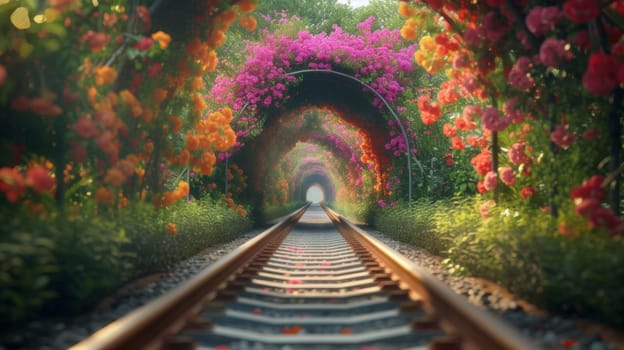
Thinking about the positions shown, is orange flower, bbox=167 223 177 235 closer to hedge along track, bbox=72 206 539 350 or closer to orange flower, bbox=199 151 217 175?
orange flower, bbox=199 151 217 175

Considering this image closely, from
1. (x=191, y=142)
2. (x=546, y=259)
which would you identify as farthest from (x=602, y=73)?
(x=191, y=142)

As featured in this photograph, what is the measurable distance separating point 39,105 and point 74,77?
2.51 feet

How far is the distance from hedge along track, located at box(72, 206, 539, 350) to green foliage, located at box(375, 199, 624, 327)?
2.76 ft

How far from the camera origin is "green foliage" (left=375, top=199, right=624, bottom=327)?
12.7ft

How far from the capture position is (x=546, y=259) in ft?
15.2

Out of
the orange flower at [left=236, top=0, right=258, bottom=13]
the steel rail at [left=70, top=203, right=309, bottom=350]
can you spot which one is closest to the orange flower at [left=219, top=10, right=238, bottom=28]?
the orange flower at [left=236, top=0, right=258, bottom=13]

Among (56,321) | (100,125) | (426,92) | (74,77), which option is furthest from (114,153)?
(426,92)

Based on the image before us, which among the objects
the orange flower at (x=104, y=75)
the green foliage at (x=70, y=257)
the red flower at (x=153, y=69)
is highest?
the red flower at (x=153, y=69)

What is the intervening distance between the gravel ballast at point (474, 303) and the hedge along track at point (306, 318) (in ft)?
1.79

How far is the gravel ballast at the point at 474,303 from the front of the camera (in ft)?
11.4

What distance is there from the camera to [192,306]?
13.7ft

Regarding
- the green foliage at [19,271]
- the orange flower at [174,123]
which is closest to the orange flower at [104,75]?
the green foliage at [19,271]

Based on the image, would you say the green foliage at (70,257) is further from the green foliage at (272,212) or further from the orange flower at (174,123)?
the green foliage at (272,212)

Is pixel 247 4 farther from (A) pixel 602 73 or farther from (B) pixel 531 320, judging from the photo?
(B) pixel 531 320
